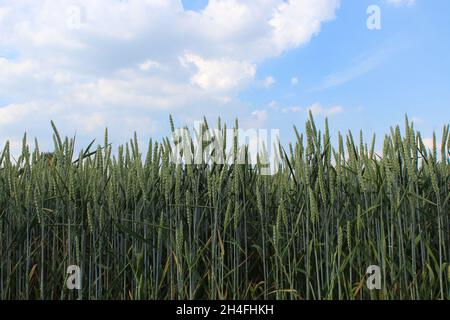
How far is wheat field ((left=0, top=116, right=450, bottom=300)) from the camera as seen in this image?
1710 millimetres

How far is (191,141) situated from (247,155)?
0.23m

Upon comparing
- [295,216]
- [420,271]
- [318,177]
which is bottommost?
[420,271]

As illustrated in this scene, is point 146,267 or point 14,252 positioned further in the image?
point 14,252

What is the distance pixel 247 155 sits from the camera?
1.92m

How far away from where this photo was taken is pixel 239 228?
1.81 metres

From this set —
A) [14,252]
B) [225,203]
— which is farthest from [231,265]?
[14,252]

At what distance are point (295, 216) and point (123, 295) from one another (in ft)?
2.41

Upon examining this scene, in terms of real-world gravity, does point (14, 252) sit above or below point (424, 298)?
above

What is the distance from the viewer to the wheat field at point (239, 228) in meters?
1.71
